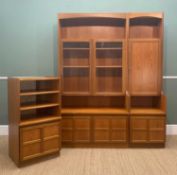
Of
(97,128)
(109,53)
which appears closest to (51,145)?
(97,128)

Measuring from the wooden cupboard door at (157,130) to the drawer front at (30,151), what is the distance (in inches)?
70.9

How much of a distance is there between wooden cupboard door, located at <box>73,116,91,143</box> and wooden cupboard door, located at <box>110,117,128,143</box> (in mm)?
390

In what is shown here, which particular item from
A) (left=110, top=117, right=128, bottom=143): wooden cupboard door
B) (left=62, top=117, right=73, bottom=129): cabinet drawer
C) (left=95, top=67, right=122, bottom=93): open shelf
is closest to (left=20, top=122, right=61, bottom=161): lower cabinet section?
(left=62, top=117, right=73, bottom=129): cabinet drawer

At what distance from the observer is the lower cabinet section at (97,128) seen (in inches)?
149

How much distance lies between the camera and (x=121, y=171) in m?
2.99

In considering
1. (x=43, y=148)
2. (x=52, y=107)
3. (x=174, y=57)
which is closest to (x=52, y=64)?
(x=52, y=107)

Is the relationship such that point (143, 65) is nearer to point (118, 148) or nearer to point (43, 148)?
point (118, 148)

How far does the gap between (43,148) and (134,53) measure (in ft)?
7.01

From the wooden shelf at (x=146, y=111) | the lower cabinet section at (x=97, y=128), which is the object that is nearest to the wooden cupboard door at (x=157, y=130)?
the wooden shelf at (x=146, y=111)

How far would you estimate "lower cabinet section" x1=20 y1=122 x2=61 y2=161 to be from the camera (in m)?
3.06

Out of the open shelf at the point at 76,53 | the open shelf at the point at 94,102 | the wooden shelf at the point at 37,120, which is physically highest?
the open shelf at the point at 76,53

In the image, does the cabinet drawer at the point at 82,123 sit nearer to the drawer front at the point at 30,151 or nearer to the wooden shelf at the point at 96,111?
the wooden shelf at the point at 96,111

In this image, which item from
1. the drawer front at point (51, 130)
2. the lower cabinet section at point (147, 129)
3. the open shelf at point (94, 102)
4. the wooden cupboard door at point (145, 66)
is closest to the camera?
the drawer front at point (51, 130)

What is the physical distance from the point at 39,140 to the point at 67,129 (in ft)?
2.29
